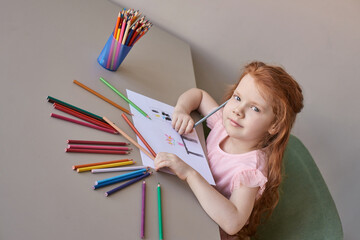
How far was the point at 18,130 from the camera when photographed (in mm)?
727

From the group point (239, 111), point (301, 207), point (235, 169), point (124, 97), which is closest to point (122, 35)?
point (124, 97)

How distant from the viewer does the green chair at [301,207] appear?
106 cm

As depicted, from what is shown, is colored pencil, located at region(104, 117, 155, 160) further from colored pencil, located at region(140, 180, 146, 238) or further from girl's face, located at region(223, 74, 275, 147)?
girl's face, located at region(223, 74, 275, 147)

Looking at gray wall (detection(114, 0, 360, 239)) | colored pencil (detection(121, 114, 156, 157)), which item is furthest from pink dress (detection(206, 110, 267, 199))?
gray wall (detection(114, 0, 360, 239))

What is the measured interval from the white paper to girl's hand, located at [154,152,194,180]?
0.02m

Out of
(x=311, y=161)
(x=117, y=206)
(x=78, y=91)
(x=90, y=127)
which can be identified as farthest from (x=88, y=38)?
(x=311, y=161)

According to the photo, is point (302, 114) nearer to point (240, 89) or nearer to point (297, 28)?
point (297, 28)

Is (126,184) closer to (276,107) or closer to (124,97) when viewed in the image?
(124,97)

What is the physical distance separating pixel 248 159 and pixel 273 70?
0.28m

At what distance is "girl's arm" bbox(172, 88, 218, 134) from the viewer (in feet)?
3.48

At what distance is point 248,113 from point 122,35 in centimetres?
42

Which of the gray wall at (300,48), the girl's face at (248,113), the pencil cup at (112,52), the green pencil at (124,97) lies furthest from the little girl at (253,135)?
the gray wall at (300,48)

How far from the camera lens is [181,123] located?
106 centimetres

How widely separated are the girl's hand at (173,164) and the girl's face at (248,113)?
0.24 meters
